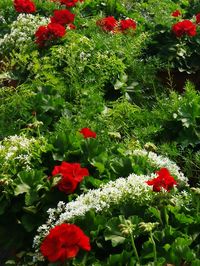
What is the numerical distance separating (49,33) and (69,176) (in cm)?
237

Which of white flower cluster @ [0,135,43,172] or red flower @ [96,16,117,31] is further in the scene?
red flower @ [96,16,117,31]

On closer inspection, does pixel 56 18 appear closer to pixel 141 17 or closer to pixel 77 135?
pixel 141 17

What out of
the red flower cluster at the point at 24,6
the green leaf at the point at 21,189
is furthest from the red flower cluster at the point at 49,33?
the green leaf at the point at 21,189

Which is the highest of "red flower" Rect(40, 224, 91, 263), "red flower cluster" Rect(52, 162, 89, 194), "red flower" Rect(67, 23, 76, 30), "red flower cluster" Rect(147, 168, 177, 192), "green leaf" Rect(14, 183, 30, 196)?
"red flower" Rect(40, 224, 91, 263)

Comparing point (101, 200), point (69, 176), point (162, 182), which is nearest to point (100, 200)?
point (101, 200)

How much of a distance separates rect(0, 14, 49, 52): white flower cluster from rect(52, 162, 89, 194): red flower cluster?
8.42ft

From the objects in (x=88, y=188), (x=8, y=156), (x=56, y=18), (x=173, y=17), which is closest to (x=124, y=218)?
(x=88, y=188)

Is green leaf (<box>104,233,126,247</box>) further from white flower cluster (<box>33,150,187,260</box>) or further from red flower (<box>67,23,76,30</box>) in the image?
red flower (<box>67,23,76,30</box>)

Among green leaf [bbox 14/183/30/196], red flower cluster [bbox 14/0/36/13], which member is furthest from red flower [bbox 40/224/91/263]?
red flower cluster [bbox 14/0/36/13]

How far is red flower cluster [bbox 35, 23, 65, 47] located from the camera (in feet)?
16.6

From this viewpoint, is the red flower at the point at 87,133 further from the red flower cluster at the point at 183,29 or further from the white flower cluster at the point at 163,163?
the red flower cluster at the point at 183,29

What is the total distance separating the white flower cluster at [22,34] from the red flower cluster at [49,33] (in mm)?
264

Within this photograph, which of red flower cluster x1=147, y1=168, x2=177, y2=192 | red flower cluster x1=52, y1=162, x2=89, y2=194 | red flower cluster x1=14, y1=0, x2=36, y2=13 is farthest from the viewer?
Result: red flower cluster x1=14, y1=0, x2=36, y2=13

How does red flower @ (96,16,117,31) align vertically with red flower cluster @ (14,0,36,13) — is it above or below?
above
